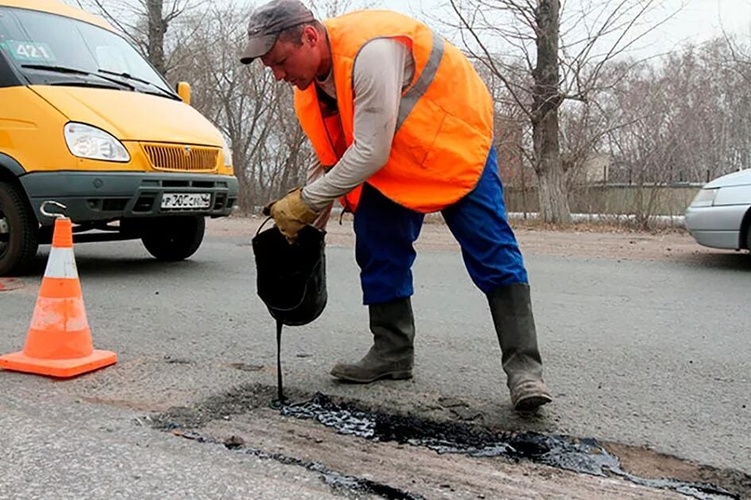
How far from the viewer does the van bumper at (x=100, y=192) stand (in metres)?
5.19

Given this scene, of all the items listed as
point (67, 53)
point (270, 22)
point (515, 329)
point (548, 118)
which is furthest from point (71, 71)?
point (548, 118)

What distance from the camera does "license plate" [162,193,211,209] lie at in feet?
18.1

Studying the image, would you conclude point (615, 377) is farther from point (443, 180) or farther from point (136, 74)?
point (136, 74)

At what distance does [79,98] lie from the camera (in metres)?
5.32

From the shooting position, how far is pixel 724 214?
22.1 ft

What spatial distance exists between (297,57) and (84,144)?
313 centimetres

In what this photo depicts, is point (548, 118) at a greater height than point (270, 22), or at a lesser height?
greater

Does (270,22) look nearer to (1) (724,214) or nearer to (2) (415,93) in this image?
(2) (415,93)

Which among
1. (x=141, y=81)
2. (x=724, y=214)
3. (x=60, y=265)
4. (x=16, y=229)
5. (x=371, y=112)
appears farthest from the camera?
(x=724, y=214)

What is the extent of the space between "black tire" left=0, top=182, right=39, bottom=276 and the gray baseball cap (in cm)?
362

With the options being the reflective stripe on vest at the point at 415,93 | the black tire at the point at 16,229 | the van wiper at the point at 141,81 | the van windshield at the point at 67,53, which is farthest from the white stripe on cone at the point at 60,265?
the van wiper at the point at 141,81

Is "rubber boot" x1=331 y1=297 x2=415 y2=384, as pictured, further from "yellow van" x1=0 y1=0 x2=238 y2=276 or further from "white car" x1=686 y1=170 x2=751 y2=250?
"white car" x1=686 y1=170 x2=751 y2=250

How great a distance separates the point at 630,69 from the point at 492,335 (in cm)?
1123

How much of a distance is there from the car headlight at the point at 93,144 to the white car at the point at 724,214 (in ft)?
17.1
